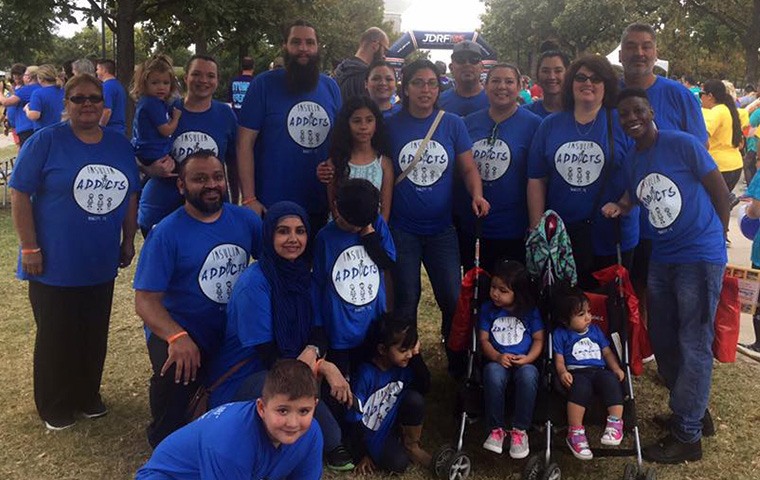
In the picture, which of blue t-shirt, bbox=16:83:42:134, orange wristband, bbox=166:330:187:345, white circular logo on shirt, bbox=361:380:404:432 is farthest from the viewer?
blue t-shirt, bbox=16:83:42:134

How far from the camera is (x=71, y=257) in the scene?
3.55 m

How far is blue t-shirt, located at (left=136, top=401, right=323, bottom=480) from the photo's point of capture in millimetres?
2186

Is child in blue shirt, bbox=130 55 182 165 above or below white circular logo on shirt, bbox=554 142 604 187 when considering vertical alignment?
above

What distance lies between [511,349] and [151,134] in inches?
100

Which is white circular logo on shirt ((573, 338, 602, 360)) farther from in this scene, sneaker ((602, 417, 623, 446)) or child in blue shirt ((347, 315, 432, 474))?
child in blue shirt ((347, 315, 432, 474))

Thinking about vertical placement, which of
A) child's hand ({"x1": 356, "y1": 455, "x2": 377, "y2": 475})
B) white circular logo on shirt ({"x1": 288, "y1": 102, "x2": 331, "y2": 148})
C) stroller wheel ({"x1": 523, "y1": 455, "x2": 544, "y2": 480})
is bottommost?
child's hand ({"x1": 356, "y1": 455, "x2": 377, "y2": 475})

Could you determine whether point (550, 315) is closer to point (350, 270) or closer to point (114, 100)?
point (350, 270)

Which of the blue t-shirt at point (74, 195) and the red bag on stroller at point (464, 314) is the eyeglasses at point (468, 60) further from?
the blue t-shirt at point (74, 195)

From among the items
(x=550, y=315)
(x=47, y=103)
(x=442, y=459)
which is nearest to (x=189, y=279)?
(x=442, y=459)

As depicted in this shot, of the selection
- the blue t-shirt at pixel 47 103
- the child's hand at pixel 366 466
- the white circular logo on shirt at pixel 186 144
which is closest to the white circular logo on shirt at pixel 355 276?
the child's hand at pixel 366 466

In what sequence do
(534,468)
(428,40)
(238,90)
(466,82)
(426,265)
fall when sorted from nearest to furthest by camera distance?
(534,468) → (426,265) → (466,82) → (238,90) → (428,40)

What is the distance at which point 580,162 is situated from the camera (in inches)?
148

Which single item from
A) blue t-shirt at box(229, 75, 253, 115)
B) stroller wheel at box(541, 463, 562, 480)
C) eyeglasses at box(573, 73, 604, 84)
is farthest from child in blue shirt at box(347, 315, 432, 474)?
blue t-shirt at box(229, 75, 253, 115)

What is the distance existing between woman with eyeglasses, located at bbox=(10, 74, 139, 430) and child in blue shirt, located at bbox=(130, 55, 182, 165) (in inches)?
9.9
